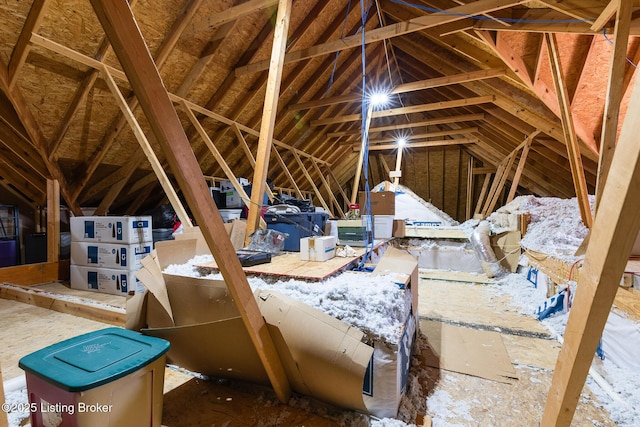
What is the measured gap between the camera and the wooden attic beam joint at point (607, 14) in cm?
163

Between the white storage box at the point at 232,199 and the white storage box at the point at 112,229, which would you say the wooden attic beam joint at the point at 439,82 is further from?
the white storage box at the point at 112,229

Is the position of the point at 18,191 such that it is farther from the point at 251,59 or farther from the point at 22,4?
the point at 251,59

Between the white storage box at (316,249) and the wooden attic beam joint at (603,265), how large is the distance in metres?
1.19

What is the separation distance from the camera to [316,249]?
172 centimetres

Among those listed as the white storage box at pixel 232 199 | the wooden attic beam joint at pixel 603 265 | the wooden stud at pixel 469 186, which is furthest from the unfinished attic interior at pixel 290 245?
the wooden stud at pixel 469 186

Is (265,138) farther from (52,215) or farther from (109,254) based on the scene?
(52,215)

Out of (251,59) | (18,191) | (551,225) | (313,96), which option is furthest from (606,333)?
(18,191)

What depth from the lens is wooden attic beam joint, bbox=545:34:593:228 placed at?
2.28m

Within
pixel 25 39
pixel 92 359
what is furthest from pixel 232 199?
pixel 92 359

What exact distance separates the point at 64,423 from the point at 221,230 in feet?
2.34

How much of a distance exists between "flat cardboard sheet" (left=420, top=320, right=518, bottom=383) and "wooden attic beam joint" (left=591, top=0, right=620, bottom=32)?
226 cm

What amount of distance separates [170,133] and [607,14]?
273 cm

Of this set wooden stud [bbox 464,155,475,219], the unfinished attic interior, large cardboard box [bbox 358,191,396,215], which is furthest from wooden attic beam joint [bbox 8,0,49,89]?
wooden stud [bbox 464,155,475,219]

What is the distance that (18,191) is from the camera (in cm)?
358
